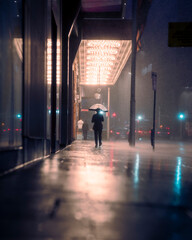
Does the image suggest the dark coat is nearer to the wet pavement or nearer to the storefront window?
the storefront window

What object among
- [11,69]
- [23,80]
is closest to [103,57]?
[23,80]

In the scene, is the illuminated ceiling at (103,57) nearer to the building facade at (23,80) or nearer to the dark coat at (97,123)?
the dark coat at (97,123)

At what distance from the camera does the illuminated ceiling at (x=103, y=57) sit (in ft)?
57.0

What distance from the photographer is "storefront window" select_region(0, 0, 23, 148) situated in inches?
230

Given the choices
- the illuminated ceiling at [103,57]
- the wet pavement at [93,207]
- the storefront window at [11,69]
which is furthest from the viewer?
the illuminated ceiling at [103,57]

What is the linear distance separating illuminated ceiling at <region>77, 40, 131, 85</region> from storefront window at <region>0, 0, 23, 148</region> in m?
10.5

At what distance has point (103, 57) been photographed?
20875 millimetres

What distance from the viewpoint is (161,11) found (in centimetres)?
5228

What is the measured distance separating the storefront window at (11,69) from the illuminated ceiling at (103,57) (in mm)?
10495

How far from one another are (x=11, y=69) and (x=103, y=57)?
1514cm

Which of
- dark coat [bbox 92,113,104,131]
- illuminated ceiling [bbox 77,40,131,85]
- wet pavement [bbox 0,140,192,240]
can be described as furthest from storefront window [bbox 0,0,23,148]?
illuminated ceiling [bbox 77,40,131,85]

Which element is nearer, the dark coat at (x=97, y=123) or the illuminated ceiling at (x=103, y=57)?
the dark coat at (x=97, y=123)

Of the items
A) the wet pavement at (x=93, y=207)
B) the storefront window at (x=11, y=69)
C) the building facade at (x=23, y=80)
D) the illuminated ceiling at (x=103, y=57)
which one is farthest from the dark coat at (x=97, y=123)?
the wet pavement at (x=93, y=207)

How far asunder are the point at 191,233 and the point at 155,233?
1.14 feet
